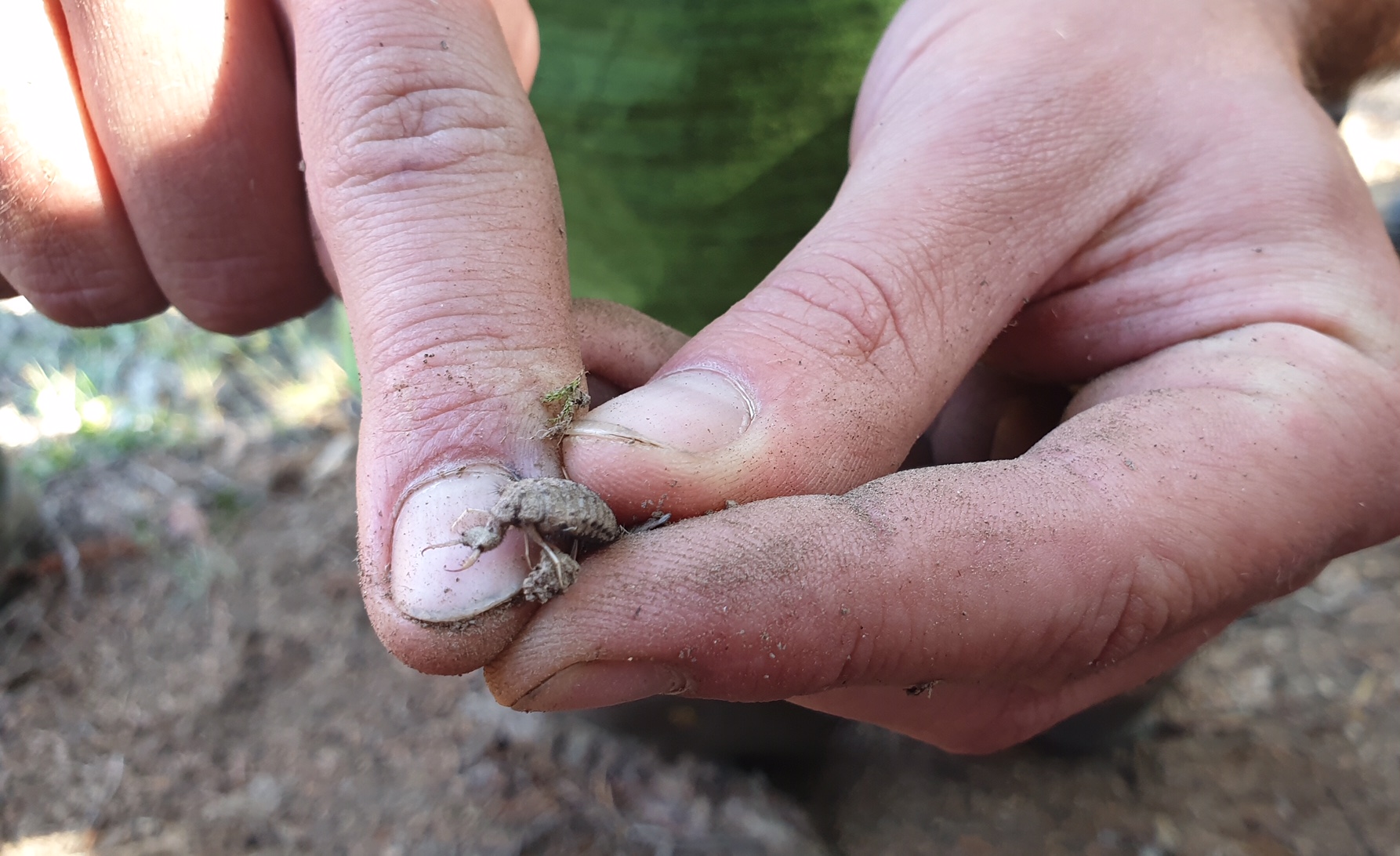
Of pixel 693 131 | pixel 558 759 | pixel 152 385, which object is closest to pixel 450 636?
pixel 558 759

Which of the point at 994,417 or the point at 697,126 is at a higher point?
the point at 697,126

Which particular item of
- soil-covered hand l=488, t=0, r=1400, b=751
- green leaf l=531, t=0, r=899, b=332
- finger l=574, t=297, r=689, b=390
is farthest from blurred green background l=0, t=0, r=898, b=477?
finger l=574, t=297, r=689, b=390

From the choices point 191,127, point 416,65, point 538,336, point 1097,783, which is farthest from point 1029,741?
point 191,127

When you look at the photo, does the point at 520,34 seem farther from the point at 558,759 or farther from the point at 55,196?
the point at 558,759

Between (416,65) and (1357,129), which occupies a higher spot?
(416,65)

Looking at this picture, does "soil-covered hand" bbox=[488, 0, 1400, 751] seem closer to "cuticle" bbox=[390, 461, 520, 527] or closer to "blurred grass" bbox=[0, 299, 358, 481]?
"cuticle" bbox=[390, 461, 520, 527]

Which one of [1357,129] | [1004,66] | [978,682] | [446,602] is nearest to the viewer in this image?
[446,602]

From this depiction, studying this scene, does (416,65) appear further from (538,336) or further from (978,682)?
(978,682)
